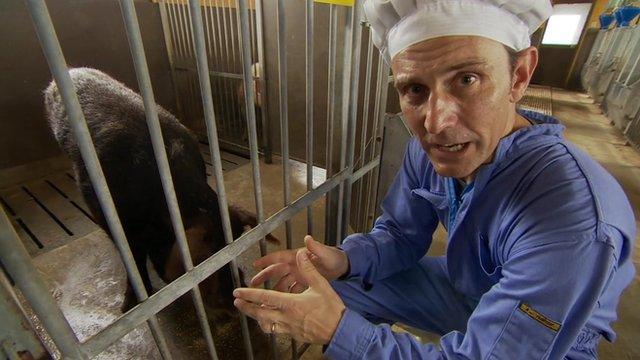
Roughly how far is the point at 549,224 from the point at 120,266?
2.48 metres

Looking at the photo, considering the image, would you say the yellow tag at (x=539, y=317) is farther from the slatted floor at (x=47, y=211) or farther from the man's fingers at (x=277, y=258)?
the slatted floor at (x=47, y=211)

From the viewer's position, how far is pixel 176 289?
872 mm

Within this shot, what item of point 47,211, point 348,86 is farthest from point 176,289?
point 47,211

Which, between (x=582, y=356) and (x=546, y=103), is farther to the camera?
(x=546, y=103)

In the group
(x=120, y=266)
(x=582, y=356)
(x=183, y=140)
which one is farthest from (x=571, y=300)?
(x=120, y=266)

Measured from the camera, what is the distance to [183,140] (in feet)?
5.99

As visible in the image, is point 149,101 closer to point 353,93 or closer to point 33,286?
point 33,286

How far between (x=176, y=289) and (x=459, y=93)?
3.12ft

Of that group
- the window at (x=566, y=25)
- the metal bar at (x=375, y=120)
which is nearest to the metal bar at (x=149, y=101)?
the metal bar at (x=375, y=120)

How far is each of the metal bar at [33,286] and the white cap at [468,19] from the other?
86cm

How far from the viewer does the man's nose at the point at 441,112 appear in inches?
34.1

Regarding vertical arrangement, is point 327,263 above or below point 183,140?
below

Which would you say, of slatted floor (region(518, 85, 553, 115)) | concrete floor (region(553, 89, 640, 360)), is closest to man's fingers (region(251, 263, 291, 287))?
concrete floor (region(553, 89, 640, 360))

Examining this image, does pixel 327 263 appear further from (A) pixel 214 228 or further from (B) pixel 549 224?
(B) pixel 549 224
